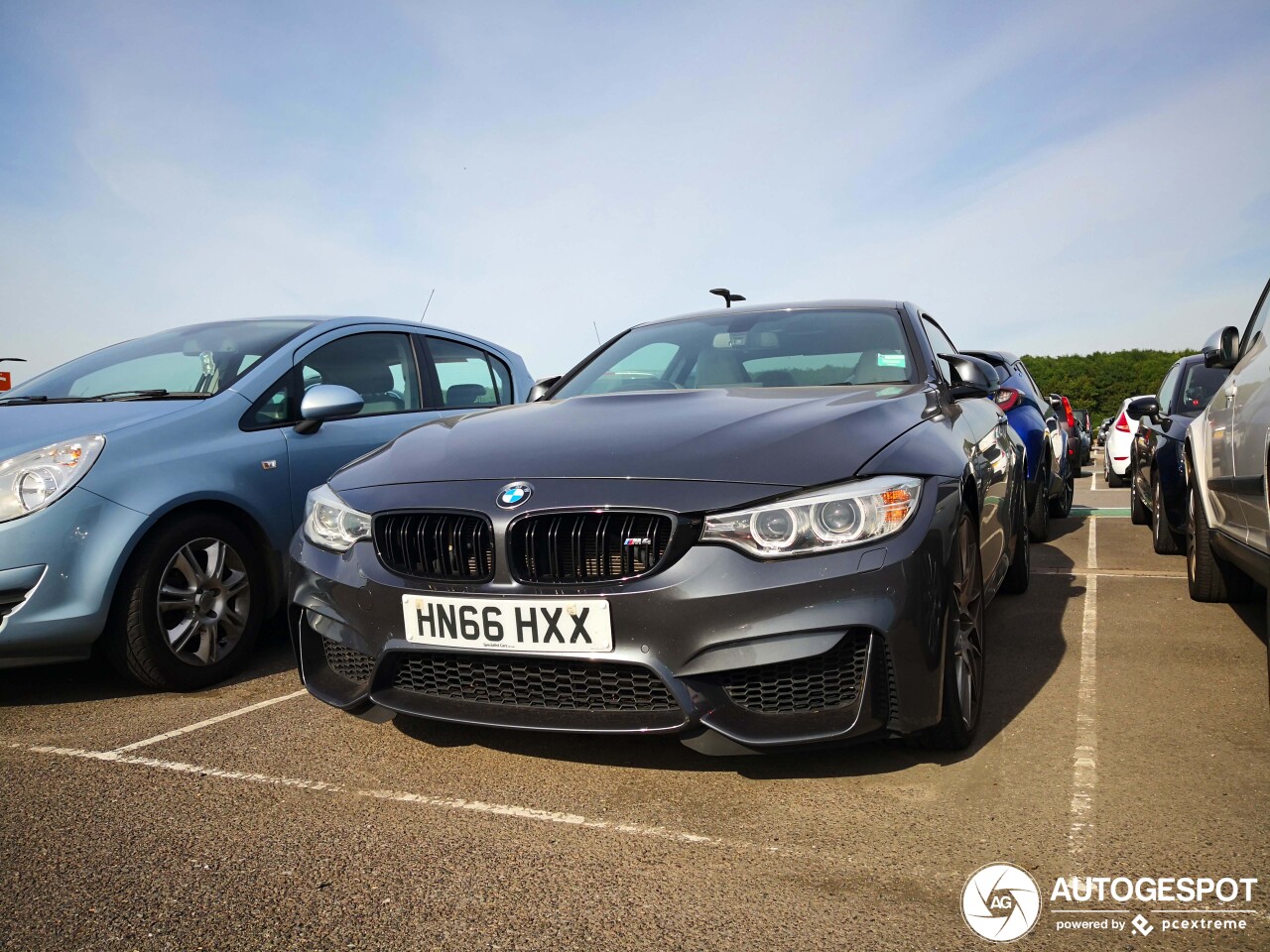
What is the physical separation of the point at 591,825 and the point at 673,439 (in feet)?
3.46

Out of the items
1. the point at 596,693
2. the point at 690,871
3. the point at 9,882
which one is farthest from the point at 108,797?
the point at 690,871

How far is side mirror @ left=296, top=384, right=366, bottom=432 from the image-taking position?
14.8 feet

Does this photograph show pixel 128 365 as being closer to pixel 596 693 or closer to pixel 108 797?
pixel 108 797

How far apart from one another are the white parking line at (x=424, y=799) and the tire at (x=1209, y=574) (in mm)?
3416

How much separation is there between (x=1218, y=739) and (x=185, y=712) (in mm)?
3299

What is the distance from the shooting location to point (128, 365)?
4.89 meters

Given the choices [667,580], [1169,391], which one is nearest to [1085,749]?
[667,580]

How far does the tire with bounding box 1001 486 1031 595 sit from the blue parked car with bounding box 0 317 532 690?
304cm

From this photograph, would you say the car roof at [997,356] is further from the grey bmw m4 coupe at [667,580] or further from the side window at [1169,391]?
the grey bmw m4 coupe at [667,580]

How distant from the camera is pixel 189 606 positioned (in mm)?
3939

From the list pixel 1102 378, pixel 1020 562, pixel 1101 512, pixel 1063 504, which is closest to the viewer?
pixel 1020 562

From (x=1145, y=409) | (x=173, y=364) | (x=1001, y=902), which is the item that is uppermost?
(x=173, y=364)

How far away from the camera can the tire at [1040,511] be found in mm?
7543

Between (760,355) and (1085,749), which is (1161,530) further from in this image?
(1085,749)
